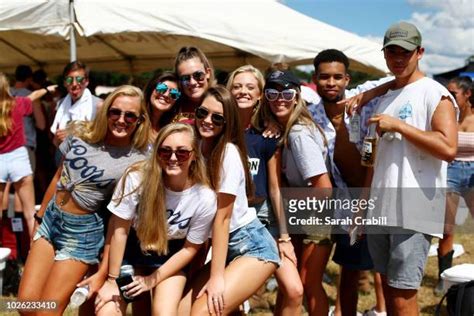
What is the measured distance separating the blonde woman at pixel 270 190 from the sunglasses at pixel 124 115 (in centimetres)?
59

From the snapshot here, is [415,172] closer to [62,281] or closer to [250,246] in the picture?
[250,246]

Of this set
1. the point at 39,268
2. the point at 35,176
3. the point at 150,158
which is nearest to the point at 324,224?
the point at 150,158

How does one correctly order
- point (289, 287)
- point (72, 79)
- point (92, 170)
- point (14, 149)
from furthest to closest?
1. point (14, 149)
2. point (72, 79)
3. point (289, 287)
4. point (92, 170)

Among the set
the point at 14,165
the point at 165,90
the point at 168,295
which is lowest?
the point at 168,295

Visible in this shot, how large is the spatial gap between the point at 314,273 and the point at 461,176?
262 cm

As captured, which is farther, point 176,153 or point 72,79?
point 72,79

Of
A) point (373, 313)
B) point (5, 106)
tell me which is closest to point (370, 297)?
point (373, 313)

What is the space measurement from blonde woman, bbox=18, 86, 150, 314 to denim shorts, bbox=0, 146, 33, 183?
88.4 inches

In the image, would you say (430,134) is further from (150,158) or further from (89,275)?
(89,275)

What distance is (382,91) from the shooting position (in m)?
3.11

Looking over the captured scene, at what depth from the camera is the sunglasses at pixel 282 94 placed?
3168mm

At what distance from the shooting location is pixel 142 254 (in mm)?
2857

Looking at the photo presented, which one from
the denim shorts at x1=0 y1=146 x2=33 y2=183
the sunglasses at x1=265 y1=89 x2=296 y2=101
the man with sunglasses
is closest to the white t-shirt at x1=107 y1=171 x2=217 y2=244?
the sunglasses at x1=265 y1=89 x2=296 y2=101

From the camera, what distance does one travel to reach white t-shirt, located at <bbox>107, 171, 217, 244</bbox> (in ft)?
8.96
